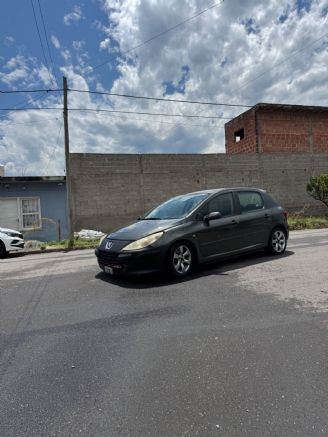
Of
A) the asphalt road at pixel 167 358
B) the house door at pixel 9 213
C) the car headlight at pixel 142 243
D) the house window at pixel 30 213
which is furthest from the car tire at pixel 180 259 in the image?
the house door at pixel 9 213

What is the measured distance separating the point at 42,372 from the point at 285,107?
74.8ft

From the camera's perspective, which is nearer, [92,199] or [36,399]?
[36,399]

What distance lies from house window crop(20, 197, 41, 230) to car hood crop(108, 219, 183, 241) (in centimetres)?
1196

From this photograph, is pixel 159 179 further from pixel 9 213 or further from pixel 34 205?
pixel 9 213

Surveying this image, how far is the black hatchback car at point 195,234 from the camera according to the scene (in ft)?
19.0

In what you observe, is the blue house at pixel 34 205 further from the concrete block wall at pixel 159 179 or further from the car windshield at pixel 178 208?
the car windshield at pixel 178 208

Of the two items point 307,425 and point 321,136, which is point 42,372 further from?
point 321,136

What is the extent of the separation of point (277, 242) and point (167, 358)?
5.40 metres

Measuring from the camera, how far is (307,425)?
2.32 meters

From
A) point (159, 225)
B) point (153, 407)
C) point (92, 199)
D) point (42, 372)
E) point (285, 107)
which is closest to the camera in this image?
point (153, 407)

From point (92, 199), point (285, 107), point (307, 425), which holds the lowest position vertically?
point (307, 425)

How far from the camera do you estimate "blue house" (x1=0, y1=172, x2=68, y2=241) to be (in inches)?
654

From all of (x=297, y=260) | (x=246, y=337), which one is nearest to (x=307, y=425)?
(x=246, y=337)

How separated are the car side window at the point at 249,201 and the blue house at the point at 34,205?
11.1 meters
